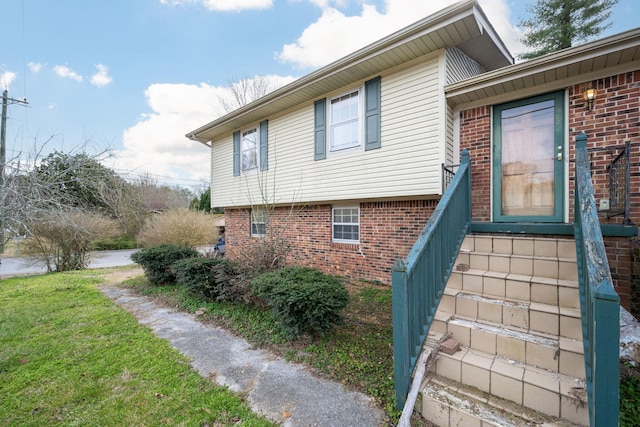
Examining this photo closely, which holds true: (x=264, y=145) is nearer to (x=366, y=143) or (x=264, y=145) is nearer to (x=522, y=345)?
(x=366, y=143)

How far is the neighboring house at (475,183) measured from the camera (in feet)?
7.50

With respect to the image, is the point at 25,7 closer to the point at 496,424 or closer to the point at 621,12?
the point at 496,424

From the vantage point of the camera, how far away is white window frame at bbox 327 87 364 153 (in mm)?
6449

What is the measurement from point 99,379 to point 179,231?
1113 centimetres

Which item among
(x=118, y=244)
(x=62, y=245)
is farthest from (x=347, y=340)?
(x=118, y=244)

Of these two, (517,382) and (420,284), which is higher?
(420,284)

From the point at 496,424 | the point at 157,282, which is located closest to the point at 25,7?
the point at 157,282

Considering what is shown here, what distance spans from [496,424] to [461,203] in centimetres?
255

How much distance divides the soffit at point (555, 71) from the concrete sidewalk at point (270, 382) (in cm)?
489

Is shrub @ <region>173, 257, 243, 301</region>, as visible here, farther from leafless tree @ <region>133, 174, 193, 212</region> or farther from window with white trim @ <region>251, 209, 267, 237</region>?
leafless tree @ <region>133, 174, 193, 212</region>

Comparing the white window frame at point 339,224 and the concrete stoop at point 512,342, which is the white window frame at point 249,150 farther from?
the concrete stoop at point 512,342

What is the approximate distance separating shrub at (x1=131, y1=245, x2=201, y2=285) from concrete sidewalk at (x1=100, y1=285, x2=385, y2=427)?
2894mm

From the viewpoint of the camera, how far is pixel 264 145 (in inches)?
340

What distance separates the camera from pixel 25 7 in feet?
19.0
